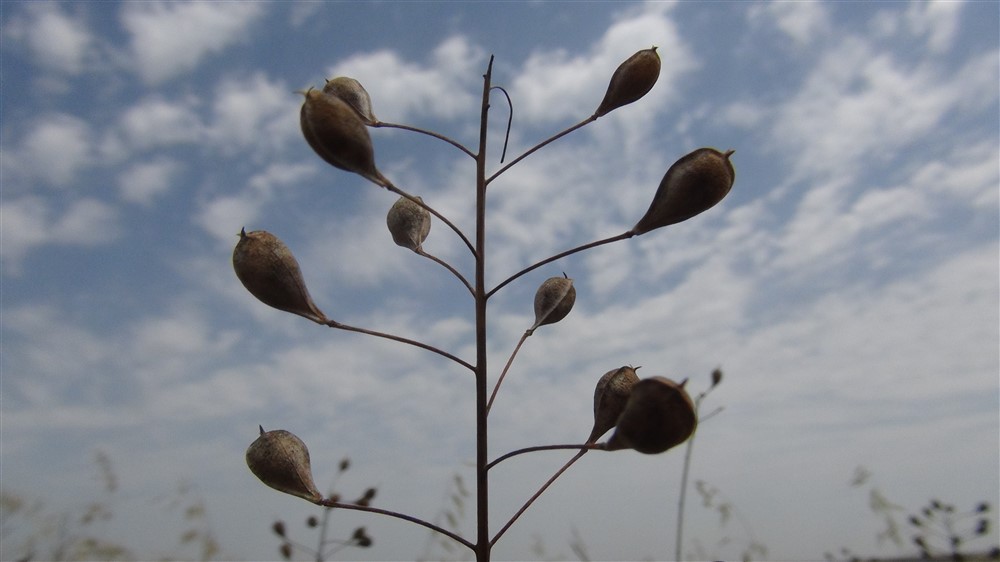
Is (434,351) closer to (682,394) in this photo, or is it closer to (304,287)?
(304,287)

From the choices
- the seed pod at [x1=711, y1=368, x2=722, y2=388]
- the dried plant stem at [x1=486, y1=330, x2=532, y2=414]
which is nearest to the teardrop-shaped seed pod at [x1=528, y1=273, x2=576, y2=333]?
the dried plant stem at [x1=486, y1=330, x2=532, y2=414]

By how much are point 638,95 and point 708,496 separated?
371 cm

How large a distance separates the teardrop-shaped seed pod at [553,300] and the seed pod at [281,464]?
82 centimetres

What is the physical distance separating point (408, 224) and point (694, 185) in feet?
3.09

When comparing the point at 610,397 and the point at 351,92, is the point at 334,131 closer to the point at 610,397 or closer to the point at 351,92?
the point at 351,92

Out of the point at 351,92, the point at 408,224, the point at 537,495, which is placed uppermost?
the point at 351,92

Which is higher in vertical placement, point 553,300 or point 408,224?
point 408,224

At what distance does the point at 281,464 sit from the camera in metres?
1.85

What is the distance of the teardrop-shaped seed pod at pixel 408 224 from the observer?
234 centimetres

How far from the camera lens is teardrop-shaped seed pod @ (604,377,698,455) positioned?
1448 mm

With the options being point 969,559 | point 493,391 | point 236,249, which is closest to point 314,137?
point 236,249

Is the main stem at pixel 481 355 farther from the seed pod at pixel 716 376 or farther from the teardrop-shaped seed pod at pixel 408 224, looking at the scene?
the seed pod at pixel 716 376

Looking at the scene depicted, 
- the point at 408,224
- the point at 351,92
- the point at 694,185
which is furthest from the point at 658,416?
the point at 351,92

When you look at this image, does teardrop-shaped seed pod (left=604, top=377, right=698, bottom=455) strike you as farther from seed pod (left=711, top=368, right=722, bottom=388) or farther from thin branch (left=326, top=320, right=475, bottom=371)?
seed pod (left=711, top=368, right=722, bottom=388)
